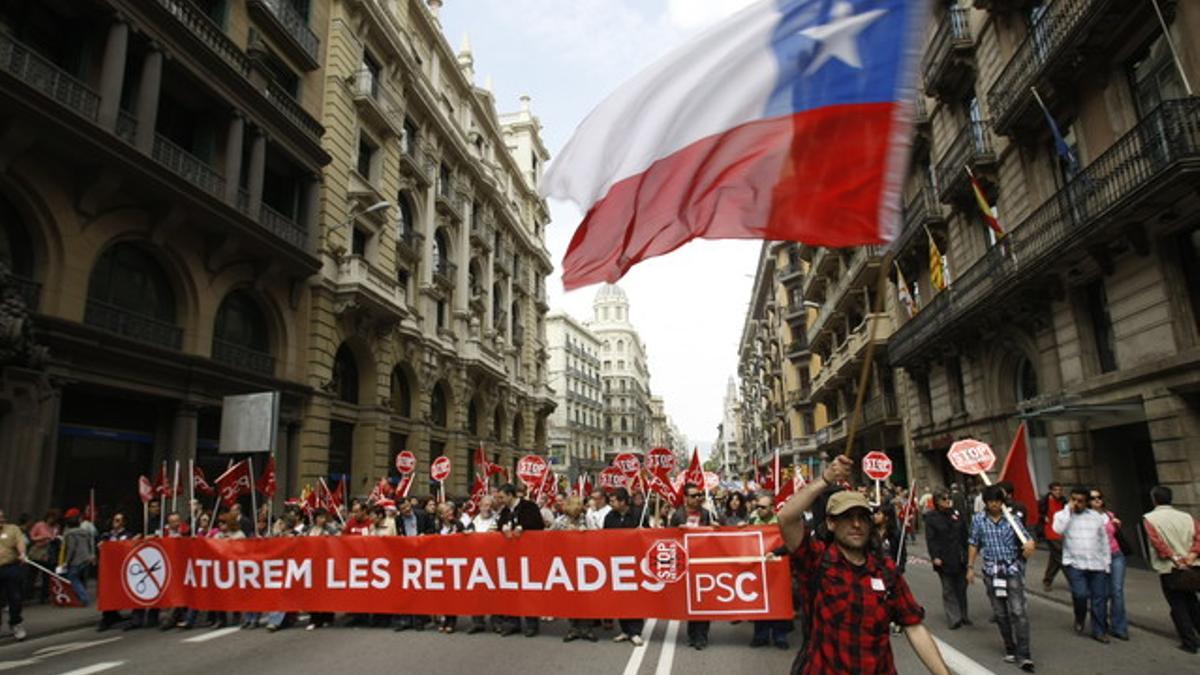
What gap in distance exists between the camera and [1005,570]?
732cm

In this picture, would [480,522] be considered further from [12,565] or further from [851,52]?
[851,52]

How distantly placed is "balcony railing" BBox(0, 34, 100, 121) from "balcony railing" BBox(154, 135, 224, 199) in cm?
159

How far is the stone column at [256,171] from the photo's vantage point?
1842 centimetres

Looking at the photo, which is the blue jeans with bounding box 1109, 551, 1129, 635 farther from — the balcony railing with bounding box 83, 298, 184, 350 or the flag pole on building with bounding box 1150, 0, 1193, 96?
the balcony railing with bounding box 83, 298, 184, 350

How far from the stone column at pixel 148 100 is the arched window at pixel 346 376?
9511 mm

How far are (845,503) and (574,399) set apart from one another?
257ft

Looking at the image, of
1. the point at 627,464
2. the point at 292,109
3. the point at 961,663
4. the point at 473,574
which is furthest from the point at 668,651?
the point at 292,109

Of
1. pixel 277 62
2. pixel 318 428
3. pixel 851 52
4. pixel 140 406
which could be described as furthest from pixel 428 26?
pixel 851 52

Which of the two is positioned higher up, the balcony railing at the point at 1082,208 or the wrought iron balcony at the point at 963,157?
the wrought iron balcony at the point at 963,157

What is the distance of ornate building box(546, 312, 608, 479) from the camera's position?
76.6m

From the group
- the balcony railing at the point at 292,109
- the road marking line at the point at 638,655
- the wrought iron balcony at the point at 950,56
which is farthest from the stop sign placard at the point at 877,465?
the balcony railing at the point at 292,109

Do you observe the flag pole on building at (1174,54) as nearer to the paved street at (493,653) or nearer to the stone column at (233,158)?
the paved street at (493,653)

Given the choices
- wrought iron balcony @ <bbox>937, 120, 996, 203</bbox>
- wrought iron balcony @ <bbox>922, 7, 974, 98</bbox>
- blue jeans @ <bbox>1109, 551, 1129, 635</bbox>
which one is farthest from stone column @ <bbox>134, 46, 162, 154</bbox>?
wrought iron balcony @ <bbox>922, 7, 974, 98</bbox>

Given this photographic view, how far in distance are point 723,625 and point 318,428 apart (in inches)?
600
